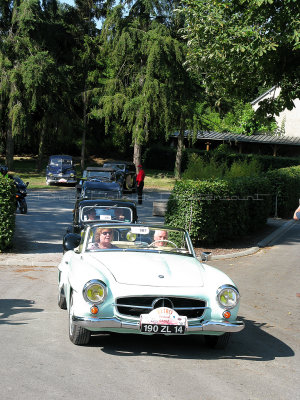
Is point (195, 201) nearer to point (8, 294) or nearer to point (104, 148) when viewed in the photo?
point (8, 294)

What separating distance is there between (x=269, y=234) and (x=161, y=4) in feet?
86.5

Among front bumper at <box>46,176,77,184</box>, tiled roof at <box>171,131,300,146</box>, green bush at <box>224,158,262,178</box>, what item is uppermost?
tiled roof at <box>171,131,300,146</box>

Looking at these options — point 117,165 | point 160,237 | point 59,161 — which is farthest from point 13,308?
point 59,161

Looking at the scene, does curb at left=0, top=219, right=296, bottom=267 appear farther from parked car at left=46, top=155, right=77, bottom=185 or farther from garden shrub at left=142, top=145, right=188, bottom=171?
garden shrub at left=142, top=145, right=188, bottom=171

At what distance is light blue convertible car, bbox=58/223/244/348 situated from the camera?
6.55 meters

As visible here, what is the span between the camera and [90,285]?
669cm

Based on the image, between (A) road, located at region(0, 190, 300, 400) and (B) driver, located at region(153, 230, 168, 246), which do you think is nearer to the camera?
(A) road, located at region(0, 190, 300, 400)

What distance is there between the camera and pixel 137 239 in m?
8.31

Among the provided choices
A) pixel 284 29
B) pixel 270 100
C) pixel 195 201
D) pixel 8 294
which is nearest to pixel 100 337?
pixel 8 294

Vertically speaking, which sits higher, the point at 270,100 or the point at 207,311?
the point at 270,100

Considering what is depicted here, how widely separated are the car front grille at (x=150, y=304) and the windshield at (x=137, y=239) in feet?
4.67

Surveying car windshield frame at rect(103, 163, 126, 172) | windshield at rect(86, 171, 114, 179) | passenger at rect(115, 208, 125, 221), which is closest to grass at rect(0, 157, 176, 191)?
car windshield frame at rect(103, 163, 126, 172)

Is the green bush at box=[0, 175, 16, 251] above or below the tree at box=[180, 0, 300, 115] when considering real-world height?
below

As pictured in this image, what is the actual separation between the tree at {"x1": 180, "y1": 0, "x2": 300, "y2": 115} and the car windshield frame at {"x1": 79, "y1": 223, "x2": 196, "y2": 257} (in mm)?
7962
